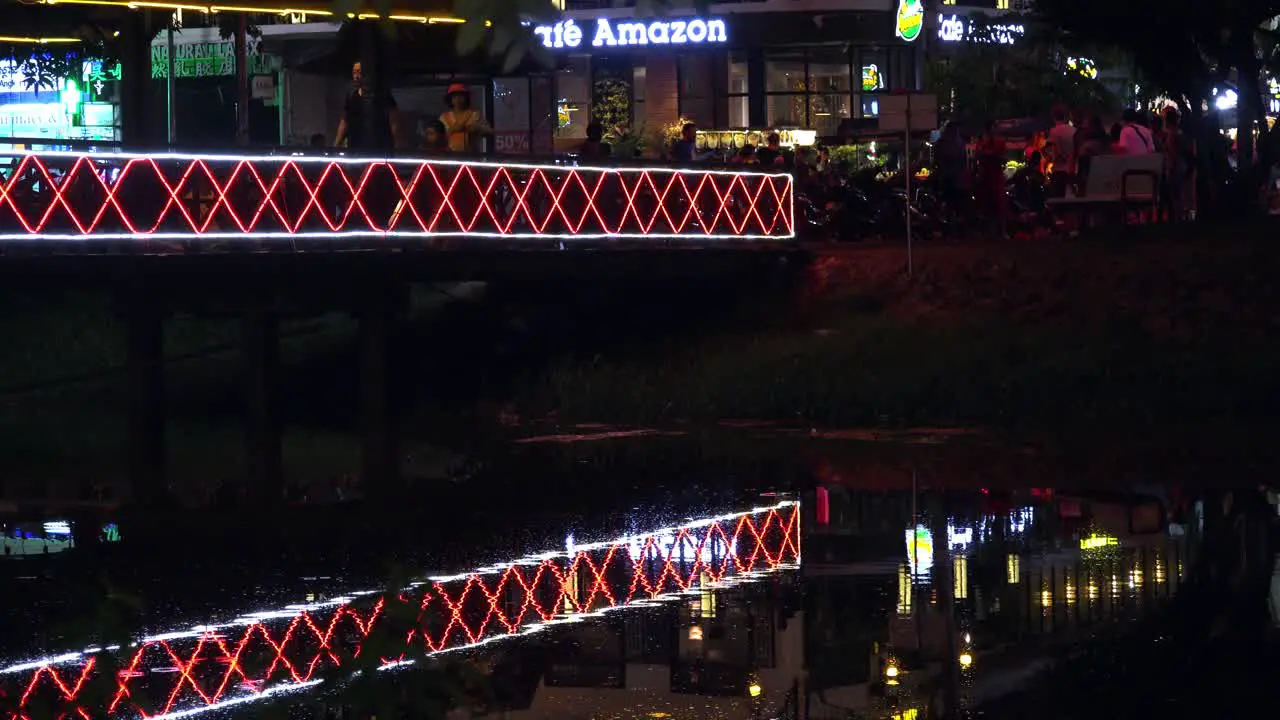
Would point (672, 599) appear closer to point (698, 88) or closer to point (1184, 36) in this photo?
point (1184, 36)

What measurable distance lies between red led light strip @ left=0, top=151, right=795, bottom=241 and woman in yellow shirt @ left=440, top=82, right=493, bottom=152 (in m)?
0.74

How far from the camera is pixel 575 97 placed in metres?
61.0

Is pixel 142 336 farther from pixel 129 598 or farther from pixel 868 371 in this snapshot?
pixel 129 598

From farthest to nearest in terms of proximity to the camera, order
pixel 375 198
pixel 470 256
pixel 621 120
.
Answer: pixel 621 120, pixel 470 256, pixel 375 198

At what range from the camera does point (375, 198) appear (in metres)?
24.9

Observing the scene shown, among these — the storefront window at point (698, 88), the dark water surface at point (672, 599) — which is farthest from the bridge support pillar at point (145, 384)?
the storefront window at point (698, 88)

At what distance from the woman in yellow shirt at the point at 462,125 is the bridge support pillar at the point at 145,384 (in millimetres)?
3979

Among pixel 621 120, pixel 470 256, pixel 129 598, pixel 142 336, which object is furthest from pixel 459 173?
pixel 621 120

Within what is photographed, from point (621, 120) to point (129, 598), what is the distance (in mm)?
52486

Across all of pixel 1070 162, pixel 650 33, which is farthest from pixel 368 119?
pixel 650 33

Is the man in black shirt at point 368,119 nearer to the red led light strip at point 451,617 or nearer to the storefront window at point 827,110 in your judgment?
the red led light strip at point 451,617

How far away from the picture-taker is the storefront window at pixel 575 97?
200 ft

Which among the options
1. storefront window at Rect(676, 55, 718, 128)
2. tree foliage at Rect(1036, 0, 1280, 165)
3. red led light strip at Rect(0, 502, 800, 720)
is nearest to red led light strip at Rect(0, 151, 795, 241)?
tree foliage at Rect(1036, 0, 1280, 165)

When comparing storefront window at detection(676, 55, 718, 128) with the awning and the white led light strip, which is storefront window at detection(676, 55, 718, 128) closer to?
the white led light strip
